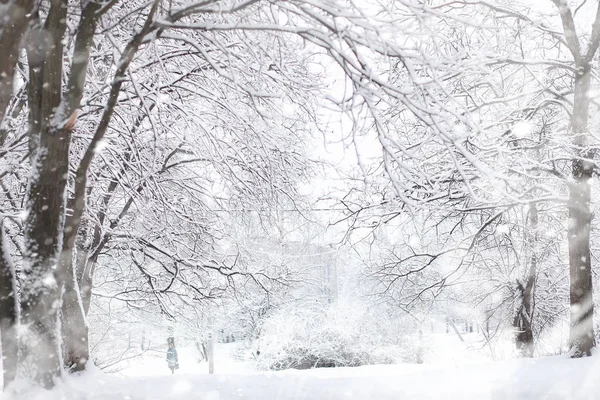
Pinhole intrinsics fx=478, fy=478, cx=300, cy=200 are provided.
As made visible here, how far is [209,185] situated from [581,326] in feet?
18.8

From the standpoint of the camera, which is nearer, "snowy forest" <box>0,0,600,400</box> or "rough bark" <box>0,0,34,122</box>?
"rough bark" <box>0,0,34,122</box>

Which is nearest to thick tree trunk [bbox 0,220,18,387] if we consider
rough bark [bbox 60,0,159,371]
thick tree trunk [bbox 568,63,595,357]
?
rough bark [bbox 60,0,159,371]

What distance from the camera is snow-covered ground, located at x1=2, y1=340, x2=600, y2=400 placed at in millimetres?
4118

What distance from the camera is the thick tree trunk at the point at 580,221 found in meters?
6.06

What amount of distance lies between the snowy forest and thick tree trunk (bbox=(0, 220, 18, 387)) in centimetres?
2

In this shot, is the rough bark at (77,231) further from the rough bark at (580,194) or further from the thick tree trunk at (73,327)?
the rough bark at (580,194)

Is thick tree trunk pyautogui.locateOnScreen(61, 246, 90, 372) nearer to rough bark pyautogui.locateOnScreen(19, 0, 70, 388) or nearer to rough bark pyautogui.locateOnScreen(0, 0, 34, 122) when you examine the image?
rough bark pyautogui.locateOnScreen(19, 0, 70, 388)

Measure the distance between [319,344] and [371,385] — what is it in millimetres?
11706

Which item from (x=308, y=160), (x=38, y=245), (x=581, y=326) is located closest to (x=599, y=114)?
(x=581, y=326)

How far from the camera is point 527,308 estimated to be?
35.2ft

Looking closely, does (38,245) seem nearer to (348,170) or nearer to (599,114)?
(348,170)

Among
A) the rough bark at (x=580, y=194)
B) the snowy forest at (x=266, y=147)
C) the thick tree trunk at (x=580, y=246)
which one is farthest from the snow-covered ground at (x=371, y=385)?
the rough bark at (x=580, y=194)

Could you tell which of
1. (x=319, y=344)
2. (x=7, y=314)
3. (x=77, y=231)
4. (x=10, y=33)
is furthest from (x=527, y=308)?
(x=10, y=33)

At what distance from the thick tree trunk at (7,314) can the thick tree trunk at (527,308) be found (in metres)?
9.32
